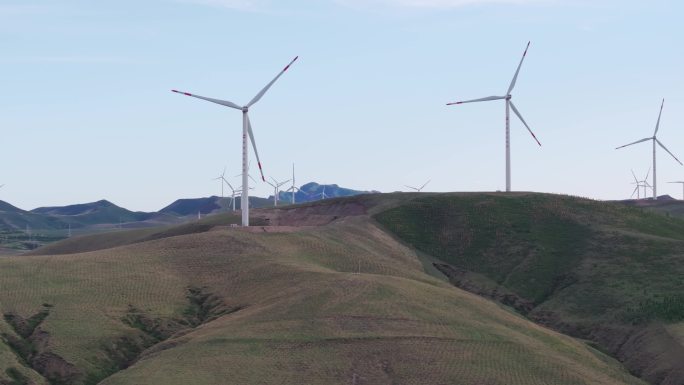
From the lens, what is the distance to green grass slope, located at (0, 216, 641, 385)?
308 ft

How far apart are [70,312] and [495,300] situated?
234 feet

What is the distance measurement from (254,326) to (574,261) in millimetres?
80460

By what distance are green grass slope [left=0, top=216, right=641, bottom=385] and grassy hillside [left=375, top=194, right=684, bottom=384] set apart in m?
15.8

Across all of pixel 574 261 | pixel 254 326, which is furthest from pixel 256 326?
pixel 574 261

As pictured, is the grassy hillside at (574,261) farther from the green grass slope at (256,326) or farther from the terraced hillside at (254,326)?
the green grass slope at (256,326)

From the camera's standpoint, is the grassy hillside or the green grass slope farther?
the grassy hillside

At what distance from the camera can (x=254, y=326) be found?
4151 inches

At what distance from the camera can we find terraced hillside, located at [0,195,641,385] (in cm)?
9406

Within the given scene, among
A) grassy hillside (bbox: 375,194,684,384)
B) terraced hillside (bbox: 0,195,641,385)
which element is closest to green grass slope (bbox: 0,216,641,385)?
terraced hillside (bbox: 0,195,641,385)

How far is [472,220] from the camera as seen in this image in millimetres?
189000

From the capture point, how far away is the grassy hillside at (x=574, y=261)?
132m

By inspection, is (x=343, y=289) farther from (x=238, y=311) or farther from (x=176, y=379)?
(x=176, y=379)

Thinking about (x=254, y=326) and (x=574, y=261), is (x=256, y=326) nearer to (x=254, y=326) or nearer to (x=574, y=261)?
(x=254, y=326)

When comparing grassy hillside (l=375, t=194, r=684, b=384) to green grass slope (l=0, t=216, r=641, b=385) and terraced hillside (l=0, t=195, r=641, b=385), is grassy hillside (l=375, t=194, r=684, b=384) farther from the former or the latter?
green grass slope (l=0, t=216, r=641, b=385)
